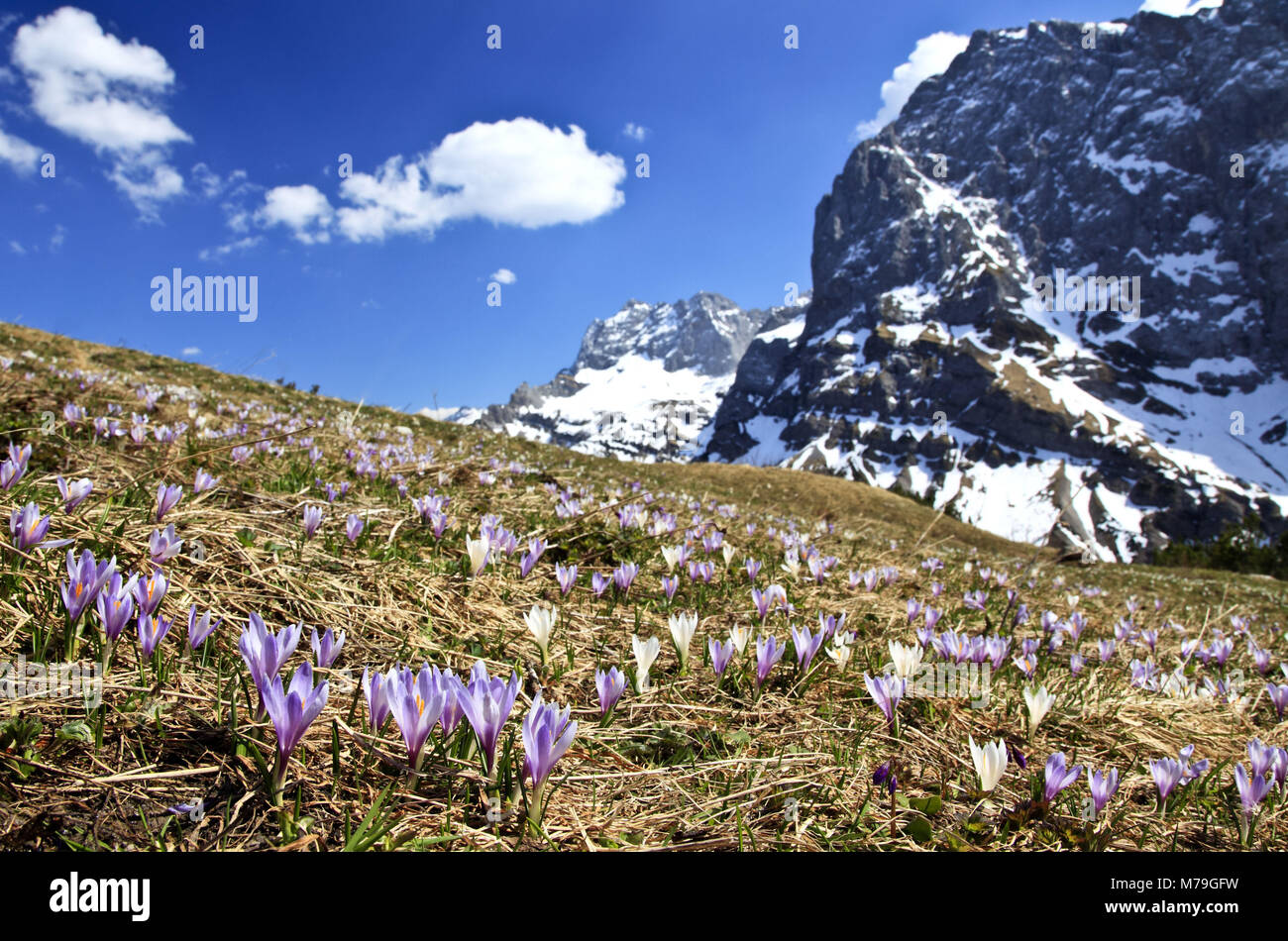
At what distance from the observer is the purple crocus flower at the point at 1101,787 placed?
171 cm

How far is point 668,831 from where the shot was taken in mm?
1518

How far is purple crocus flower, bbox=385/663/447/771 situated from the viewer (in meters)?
1.33

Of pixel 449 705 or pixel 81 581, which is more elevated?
pixel 81 581

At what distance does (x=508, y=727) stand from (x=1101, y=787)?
161cm

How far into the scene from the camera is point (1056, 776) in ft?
5.75

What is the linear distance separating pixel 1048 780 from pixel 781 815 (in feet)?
2.56

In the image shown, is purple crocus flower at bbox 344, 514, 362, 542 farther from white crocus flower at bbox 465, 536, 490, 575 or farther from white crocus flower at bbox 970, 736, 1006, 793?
white crocus flower at bbox 970, 736, 1006, 793

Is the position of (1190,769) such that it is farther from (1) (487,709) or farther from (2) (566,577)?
(2) (566,577)

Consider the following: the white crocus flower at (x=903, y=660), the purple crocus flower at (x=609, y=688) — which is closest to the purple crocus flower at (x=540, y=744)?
the purple crocus flower at (x=609, y=688)

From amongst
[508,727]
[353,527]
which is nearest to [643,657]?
[508,727]

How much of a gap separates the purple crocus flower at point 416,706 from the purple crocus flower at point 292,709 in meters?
0.14

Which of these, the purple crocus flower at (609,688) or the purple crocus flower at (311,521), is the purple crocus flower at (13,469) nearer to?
the purple crocus flower at (311,521)

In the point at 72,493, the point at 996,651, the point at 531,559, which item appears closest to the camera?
A: the point at 72,493

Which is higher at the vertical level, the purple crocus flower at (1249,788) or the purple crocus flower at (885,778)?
the purple crocus flower at (885,778)
